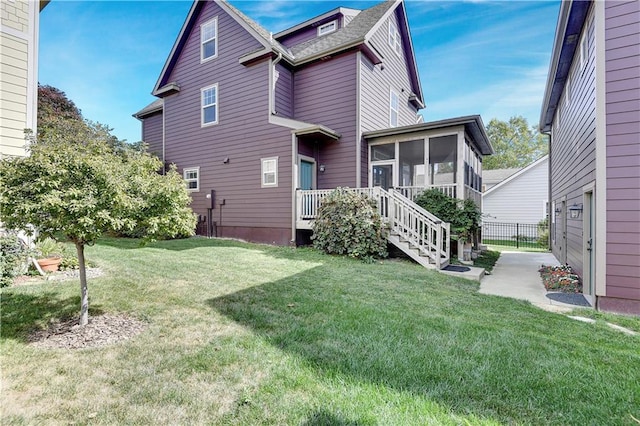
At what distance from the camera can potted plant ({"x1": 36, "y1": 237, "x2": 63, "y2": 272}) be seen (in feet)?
18.3

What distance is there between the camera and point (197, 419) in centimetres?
198

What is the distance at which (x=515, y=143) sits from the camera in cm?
3344

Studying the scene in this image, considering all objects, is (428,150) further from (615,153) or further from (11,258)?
(11,258)

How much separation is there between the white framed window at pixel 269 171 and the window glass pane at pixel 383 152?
3448mm

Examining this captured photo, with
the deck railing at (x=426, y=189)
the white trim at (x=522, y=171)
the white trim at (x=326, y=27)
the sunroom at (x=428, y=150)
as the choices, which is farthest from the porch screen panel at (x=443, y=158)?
the white trim at (x=522, y=171)

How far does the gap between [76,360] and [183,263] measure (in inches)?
158

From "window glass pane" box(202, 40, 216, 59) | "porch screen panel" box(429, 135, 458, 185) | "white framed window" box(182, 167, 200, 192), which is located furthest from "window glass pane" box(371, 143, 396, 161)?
"window glass pane" box(202, 40, 216, 59)

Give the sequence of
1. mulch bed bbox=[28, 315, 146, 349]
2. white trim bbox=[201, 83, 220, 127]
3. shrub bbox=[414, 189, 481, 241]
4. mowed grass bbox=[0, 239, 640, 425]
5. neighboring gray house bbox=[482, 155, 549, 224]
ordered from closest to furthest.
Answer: mowed grass bbox=[0, 239, 640, 425], mulch bed bbox=[28, 315, 146, 349], shrub bbox=[414, 189, 481, 241], white trim bbox=[201, 83, 220, 127], neighboring gray house bbox=[482, 155, 549, 224]

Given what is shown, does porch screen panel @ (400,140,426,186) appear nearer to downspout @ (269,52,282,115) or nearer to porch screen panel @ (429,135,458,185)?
porch screen panel @ (429,135,458,185)

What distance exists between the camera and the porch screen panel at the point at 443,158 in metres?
9.71

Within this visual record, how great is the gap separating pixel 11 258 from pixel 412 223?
7.98 metres

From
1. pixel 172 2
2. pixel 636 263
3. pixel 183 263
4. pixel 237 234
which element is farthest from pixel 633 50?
pixel 172 2

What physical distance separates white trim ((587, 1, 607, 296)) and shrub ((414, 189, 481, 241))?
342 centimetres

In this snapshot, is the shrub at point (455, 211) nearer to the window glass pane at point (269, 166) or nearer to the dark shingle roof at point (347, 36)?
the window glass pane at point (269, 166)
